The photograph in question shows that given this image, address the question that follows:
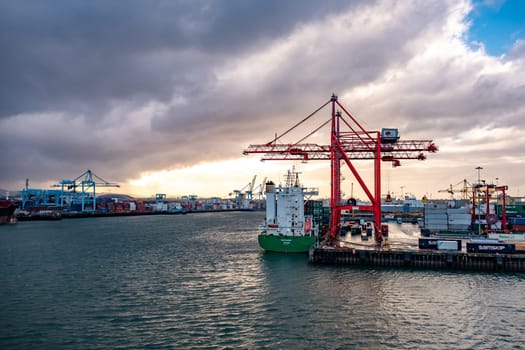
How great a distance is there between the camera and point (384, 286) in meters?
26.8

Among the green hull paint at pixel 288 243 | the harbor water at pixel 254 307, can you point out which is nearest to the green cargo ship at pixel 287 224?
the green hull paint at pixel 288 243

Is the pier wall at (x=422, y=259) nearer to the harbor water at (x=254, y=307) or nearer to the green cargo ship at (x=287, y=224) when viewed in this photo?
the harbor water at (x=254, y=307)

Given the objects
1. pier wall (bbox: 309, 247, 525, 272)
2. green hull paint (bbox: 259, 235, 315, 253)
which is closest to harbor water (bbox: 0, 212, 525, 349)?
pier wall (bbox: 309, 247, 525, 272)

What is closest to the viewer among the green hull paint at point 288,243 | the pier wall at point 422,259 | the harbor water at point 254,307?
the harbor water at point 254,307

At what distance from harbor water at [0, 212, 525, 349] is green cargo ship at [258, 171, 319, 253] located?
10.6 ft

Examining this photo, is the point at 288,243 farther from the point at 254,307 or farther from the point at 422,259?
the point at 254,307

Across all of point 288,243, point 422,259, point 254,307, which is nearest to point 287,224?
point 288,243

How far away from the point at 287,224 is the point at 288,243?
2646 mm

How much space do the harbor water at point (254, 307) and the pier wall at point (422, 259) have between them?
4.76ft

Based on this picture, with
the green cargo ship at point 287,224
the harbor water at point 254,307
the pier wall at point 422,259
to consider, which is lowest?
the harbor water at point 254,307

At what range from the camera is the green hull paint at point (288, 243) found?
1566 inches

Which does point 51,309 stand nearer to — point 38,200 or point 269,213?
point 269,213

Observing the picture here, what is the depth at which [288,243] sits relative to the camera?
40.1m

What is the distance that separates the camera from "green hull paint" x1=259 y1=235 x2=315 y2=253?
39781 mm
